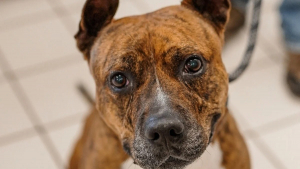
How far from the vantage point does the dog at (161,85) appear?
1.49 m

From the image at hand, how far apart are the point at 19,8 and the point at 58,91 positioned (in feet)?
3.43

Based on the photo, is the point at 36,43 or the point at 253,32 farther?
the point at 36,43

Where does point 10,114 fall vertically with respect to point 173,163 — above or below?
below

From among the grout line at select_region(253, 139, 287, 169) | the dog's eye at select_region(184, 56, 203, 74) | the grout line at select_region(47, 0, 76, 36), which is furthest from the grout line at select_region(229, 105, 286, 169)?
the grout line at select_region(47, 0, 76, 36)

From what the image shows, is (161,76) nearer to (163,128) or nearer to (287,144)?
(163,128)

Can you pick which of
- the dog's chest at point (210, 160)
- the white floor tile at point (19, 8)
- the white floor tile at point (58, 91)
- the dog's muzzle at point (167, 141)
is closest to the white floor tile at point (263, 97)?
the white floor tile at point (58, 91)

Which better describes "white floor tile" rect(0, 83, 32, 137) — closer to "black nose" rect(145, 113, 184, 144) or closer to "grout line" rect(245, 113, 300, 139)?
"grout line" rect(245, 113, 300, 139)

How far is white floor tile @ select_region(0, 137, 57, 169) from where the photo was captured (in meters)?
2.71

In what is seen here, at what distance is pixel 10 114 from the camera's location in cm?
299

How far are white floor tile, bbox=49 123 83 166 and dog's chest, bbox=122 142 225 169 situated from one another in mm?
988

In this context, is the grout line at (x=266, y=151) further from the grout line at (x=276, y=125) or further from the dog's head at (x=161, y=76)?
the dog's head at (x=161, y=76)

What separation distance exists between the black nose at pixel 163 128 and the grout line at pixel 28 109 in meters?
1.34

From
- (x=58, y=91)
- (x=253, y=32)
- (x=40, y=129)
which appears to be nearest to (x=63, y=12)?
(x=58, y=91)

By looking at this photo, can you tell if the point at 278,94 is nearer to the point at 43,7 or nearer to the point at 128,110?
the point at 128,110
